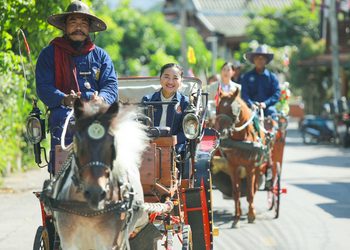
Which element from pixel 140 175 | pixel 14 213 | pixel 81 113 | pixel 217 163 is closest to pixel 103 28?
pixel 140 175

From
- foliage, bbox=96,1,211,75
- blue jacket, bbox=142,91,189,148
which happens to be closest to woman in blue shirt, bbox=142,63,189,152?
blue jacket, bbox=142,91,189,148

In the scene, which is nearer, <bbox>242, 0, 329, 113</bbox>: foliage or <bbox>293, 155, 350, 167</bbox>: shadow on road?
<bbox>293, 155, 350, 167</bbox>: shadow on road

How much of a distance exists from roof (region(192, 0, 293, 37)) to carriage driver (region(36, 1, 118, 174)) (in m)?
68.1

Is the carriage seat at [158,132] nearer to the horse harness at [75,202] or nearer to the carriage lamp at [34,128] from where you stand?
the carriage lamp at [34,128]

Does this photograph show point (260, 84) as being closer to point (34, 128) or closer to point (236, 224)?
point (236, 224)

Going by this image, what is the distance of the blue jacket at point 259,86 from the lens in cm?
1525

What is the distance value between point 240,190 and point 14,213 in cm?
352

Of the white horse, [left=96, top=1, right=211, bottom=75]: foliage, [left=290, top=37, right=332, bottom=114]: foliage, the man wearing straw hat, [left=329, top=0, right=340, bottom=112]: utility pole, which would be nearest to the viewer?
the white horse

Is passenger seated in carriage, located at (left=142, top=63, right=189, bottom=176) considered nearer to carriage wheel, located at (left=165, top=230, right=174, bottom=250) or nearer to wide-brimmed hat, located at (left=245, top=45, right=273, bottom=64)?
carriage wheel, located at (left=165, top=230, right=174, bottom=250)

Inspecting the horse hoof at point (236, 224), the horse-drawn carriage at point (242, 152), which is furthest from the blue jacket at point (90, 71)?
the horse hoof at point (236, 224)

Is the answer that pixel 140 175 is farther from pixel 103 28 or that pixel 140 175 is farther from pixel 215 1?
pixel 215 1

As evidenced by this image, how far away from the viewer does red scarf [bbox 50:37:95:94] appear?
8555 millimetres

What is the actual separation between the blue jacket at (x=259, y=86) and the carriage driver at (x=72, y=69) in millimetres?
6774

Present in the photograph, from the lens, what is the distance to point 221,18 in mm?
80312
